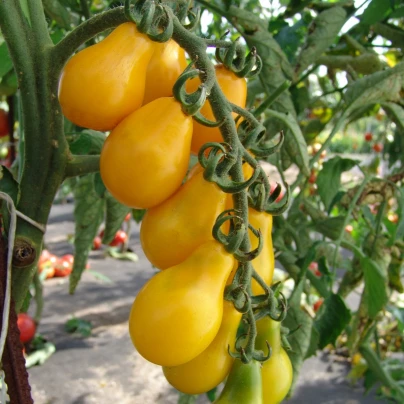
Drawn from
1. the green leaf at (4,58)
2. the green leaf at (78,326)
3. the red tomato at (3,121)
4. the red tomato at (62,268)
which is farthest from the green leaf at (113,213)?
the red tomato at (62,268)

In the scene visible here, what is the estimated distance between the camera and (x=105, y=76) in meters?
0.35

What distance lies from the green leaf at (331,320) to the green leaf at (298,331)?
4 centimetres

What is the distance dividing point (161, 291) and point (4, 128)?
125 cm

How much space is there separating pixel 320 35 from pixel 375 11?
133mm

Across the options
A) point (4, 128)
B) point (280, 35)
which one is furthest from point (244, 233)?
point (4, 128)

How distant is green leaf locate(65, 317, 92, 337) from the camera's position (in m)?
2.38

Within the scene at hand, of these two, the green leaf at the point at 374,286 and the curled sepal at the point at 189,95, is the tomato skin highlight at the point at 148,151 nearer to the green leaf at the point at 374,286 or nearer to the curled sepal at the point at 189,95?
the curled sepal at the point at 189,95

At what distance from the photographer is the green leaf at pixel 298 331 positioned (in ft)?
1.99

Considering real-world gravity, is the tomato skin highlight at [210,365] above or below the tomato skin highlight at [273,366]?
above

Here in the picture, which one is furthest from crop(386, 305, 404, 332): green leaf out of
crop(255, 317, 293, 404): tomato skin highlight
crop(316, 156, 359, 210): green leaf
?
crop(255, 317, 293, 404): tomato skin highlight

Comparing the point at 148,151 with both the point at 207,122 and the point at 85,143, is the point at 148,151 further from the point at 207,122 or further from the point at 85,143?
the point at 85,143

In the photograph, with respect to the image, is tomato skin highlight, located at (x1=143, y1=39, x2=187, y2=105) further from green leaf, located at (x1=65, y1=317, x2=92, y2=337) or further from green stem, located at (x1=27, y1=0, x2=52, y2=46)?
green leaf, located at (x1=65, y1=317, x2=92, y2=337)

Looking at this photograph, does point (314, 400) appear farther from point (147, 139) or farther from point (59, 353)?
point (147, 139)

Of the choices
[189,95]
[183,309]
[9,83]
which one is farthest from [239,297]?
[9,83]
